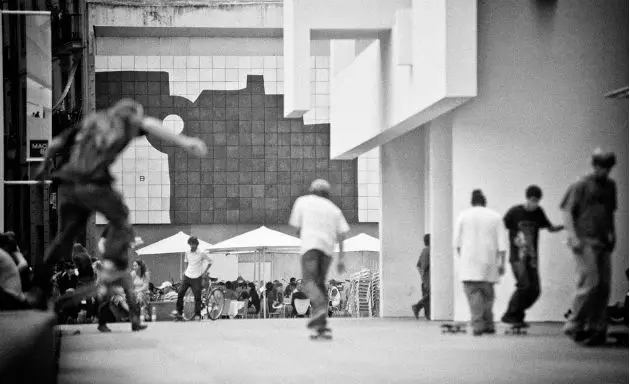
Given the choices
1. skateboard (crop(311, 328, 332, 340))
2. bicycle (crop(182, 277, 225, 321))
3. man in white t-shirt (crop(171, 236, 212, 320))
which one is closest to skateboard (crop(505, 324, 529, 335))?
skateboard (crop(311, 328, 332, 340))

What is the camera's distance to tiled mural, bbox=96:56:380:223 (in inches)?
1944

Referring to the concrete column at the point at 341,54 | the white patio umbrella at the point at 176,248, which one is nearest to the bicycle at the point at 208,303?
the concrete column at the point at 341,54

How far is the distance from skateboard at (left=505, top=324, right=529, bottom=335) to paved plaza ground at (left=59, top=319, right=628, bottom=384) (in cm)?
7

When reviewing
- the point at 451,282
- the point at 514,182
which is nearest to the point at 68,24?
the point at 451,282

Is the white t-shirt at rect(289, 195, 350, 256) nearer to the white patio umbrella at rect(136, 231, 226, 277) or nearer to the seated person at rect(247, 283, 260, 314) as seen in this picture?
the seated person at rect(247, 283, 260, 314)

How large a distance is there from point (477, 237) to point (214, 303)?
1678 cm

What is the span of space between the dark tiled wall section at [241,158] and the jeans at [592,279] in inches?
1652

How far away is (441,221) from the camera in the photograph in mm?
21297

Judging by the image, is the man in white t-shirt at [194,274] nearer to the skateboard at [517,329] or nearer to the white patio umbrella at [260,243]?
the skateboard at [517,329]

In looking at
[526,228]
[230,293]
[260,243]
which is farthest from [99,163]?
[260,243]

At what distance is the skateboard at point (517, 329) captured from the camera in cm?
1107

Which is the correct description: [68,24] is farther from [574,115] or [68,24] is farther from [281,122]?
[574,115]

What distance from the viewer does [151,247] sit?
4572cm

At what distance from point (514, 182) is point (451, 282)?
863cm
